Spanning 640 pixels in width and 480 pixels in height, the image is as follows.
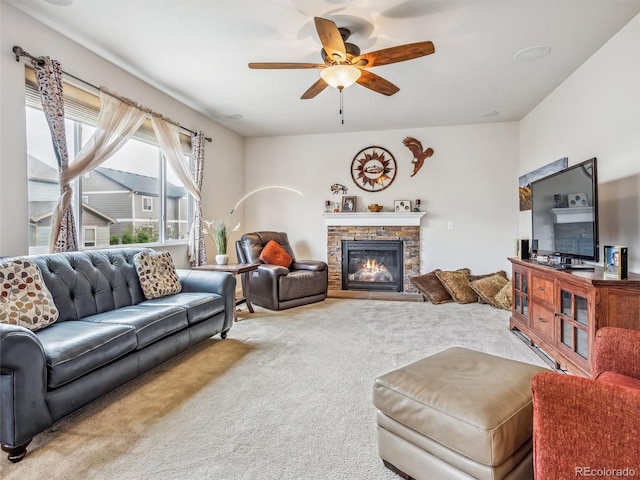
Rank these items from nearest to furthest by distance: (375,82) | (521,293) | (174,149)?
(375,82), (521,293), (174,149)

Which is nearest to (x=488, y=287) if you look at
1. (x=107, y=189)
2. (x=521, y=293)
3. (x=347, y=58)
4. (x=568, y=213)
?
(x=521, y=293)

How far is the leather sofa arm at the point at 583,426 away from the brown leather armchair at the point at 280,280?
139 inches

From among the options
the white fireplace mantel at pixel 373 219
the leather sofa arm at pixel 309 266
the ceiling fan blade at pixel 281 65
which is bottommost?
the leather sofa arm at pixel 309 266

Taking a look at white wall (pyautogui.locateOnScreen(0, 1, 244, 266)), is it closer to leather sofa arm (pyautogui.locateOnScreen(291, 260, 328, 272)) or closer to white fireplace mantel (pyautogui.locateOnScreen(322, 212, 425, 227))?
leather sofa arm (pyautogui.locateOnScreen(291, 260, 328, 272))

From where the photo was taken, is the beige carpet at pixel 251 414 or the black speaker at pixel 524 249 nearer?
the beige carpet at pixel 251 414

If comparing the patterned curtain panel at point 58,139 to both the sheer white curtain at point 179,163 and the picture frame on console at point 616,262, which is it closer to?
the sheer white curtain at point 179,163

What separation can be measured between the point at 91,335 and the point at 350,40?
2829 millimetres

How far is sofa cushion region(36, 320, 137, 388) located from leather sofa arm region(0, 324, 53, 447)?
74 millimetres

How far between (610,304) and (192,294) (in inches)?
120

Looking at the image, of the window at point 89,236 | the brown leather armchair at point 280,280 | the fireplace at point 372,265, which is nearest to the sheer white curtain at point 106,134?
the window at point 89,236

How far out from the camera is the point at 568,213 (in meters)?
2.78

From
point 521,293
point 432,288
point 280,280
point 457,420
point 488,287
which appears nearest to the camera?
point 457,420

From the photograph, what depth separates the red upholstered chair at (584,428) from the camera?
0.85 m

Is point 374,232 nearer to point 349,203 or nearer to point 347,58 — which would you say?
point 349,203
